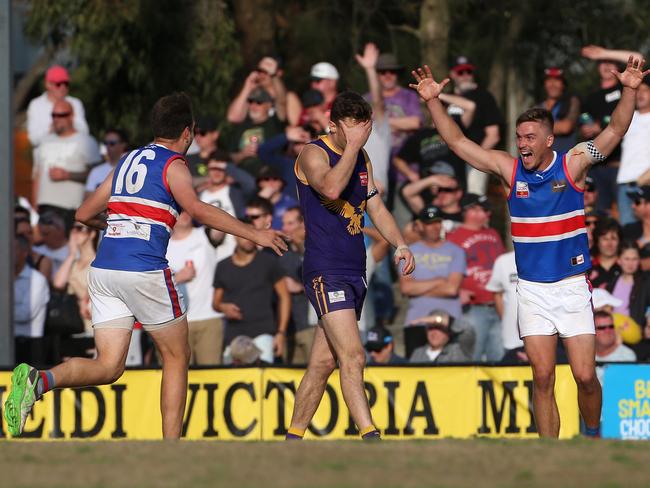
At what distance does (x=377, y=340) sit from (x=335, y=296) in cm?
428

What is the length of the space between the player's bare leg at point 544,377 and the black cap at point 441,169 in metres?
5.70

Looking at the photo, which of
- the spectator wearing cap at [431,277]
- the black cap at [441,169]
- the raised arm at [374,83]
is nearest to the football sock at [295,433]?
the spectator wearing cap at [431,277]

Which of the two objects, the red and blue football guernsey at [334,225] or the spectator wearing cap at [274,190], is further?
the spectator wearing cap at [274,190]

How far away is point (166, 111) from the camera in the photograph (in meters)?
9.48

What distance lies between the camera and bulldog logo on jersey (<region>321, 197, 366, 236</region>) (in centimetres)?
959

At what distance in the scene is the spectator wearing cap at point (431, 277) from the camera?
14.2m

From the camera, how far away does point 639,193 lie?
14.3m

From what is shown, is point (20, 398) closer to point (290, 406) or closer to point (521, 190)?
point (521, 190)

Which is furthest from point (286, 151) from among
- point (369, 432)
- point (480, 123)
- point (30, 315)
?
point (369, 432)

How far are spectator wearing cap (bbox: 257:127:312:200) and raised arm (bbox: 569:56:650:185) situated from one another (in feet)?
19.7

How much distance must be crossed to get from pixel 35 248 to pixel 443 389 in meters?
5.56

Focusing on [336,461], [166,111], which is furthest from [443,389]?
[336,461]

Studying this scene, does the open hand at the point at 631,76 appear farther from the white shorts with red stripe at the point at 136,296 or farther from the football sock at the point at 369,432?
the white shorts with red stripe at the point at 136,296

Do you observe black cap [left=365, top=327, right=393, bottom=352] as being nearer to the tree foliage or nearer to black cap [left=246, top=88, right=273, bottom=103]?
black cap [left=246, top=88, right=273, bottom=103]
